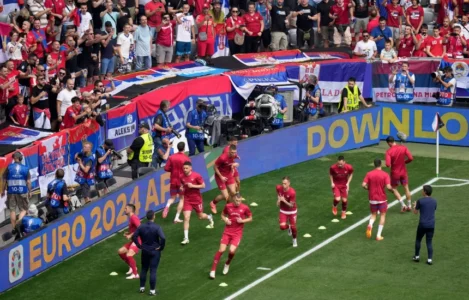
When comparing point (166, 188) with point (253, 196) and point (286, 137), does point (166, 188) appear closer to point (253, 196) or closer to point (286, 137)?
point (253, 196)

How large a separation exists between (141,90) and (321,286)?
10672mm

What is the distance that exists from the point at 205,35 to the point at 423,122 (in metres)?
7.44

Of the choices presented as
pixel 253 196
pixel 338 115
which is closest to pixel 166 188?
pixel 253 196

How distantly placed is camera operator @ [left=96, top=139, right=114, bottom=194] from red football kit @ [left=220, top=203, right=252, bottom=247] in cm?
440

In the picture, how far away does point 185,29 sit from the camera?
3509 cm

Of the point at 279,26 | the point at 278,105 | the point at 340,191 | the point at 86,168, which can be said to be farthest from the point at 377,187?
the point at 279,26

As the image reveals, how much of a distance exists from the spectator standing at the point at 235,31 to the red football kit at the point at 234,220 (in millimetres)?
13751

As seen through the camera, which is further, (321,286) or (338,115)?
(338,115)

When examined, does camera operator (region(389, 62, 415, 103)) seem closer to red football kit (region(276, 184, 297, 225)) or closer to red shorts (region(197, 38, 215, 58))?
red shorts (region(197, 38, 215, 58))

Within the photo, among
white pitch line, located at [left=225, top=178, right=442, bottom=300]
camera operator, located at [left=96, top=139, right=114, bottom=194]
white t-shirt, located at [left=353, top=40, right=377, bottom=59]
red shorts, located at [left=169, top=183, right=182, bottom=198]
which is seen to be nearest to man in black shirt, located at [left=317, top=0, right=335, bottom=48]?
white t-shirt, located at [left=353, top=40, right=377, bottom=59]

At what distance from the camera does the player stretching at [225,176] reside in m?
27.5

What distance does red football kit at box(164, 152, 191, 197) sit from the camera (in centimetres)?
2652

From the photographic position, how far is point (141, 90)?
31906mm

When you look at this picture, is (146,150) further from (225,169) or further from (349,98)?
(349,98)
